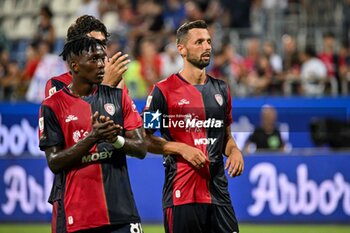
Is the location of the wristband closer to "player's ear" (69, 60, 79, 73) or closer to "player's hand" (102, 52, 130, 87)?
"player's ear" (69, 60, 79, 73)

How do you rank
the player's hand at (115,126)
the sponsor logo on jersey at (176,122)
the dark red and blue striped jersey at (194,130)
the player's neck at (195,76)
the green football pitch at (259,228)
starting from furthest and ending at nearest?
the green football pitch at (259,228)
the player's neck at (195,76)
the sponsor logo on jersey at (176,122)
the dark red and blue striped jersey at (194,130)
the player's hand at (115,126)

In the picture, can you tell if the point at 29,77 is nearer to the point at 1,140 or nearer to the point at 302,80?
the point at 1,140

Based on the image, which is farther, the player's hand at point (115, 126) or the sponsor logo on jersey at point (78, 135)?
the sponsor logo on jersey at point (78, 135)

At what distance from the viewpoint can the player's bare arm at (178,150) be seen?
7426mm

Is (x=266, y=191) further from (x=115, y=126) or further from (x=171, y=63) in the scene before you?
(x=115, y=126)

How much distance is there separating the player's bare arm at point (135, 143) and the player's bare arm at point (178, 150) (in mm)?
1178

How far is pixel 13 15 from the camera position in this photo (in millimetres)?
22984

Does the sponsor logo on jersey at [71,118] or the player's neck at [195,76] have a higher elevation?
the player's neck at [195,76]

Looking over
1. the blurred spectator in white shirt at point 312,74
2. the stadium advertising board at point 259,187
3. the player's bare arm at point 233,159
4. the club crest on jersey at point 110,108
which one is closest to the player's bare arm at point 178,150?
the player's bare arm at point 233,159

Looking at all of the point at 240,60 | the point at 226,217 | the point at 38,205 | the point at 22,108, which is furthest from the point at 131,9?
the point at 226,217

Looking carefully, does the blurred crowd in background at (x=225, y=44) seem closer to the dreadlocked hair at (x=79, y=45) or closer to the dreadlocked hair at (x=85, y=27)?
the dreadlocked hair at (x=85, y=27)

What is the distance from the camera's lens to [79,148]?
6004 mm

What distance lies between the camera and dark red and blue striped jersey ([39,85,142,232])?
6129 mm

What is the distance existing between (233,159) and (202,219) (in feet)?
1.87
